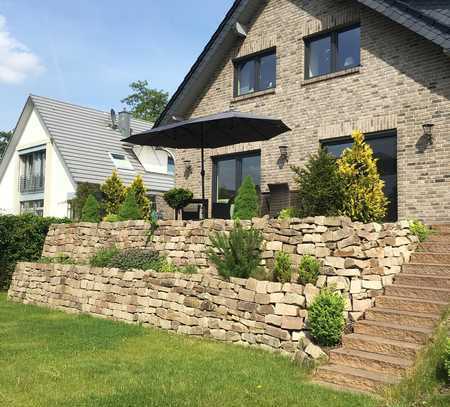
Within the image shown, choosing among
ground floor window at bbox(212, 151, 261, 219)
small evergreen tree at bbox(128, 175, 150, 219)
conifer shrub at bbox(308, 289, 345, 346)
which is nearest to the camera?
conifer shrub at bbox(308, 289, 345, 346)

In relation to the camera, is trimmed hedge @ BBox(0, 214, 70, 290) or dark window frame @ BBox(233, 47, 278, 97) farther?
trimmed hedge @ BBox(0, 214, 70, 290)

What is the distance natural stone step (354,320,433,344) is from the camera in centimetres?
618

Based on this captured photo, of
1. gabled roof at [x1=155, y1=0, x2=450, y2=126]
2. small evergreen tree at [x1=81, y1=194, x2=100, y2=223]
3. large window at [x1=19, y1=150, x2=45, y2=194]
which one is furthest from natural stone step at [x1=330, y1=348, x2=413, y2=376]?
large window at [x1=19, y1=150, x2=45, y2=194]

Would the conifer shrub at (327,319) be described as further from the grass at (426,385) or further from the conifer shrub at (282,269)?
the grass at (426,385)

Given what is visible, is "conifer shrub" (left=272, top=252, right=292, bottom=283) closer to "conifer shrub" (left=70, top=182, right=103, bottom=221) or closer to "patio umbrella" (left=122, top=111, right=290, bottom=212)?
"patio umbrella" (left=122, top=111, right=290, bottom=212)

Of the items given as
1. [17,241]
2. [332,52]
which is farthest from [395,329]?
[17,241]

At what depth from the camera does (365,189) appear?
9008 millimetres

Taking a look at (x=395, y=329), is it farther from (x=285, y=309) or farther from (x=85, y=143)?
(x=85, y=143)

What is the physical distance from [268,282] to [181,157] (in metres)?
8.58

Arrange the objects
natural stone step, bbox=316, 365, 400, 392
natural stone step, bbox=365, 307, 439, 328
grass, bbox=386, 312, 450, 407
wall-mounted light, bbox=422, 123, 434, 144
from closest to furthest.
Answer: grass, bbox=386, 312, 450, 407
natural stone step, bbox=316, 365, 400, 392
natural stone step, bbox=365, 307, 439, 328
wall-mounted light, bbox=422, 123, 434, 144

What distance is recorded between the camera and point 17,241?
14945 mm

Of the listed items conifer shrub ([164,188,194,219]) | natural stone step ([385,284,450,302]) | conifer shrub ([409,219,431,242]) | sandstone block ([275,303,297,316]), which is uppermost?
conifer shrub ([164,188,194,219])

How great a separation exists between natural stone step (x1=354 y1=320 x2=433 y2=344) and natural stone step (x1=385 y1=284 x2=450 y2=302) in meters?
0.78

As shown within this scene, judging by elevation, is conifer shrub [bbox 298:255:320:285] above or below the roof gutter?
below
